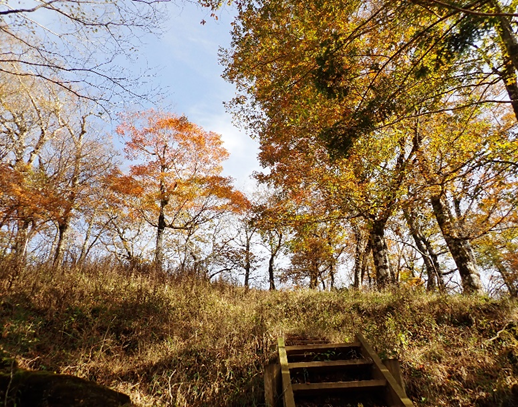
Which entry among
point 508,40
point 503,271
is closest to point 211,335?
point 508,40

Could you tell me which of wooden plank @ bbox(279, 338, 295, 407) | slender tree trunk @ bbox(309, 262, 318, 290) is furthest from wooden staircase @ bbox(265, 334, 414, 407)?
slender tree trunk @ bbox(309, 262, 318, 290)

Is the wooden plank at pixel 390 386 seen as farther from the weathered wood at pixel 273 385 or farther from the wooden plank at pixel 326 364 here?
the weathered wood at pixel 273 385

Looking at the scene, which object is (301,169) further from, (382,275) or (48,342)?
(48,342)

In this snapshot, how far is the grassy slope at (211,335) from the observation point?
14.5ft

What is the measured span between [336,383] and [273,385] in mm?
960

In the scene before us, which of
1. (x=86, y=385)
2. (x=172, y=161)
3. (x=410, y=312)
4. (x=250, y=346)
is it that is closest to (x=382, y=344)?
(x=410, y=312)

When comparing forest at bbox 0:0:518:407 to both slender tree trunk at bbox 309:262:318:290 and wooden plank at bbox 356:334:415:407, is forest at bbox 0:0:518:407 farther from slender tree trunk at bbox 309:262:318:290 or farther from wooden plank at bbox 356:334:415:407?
slender tree trunk at bbox 309:262:318:290

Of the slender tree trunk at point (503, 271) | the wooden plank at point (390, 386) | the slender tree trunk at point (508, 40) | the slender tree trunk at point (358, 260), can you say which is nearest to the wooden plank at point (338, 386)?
the wooden plank at point (390, 386)

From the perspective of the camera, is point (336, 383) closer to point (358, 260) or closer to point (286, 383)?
point (286, 383)

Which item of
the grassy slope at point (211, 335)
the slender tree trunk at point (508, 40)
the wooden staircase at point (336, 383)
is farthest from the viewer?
the slender tree trunk at point (508, 40)

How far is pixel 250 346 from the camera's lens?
18.3ft

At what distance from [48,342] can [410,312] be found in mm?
8368

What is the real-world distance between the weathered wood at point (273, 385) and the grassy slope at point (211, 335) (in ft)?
1.59

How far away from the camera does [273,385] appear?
3.99 m
